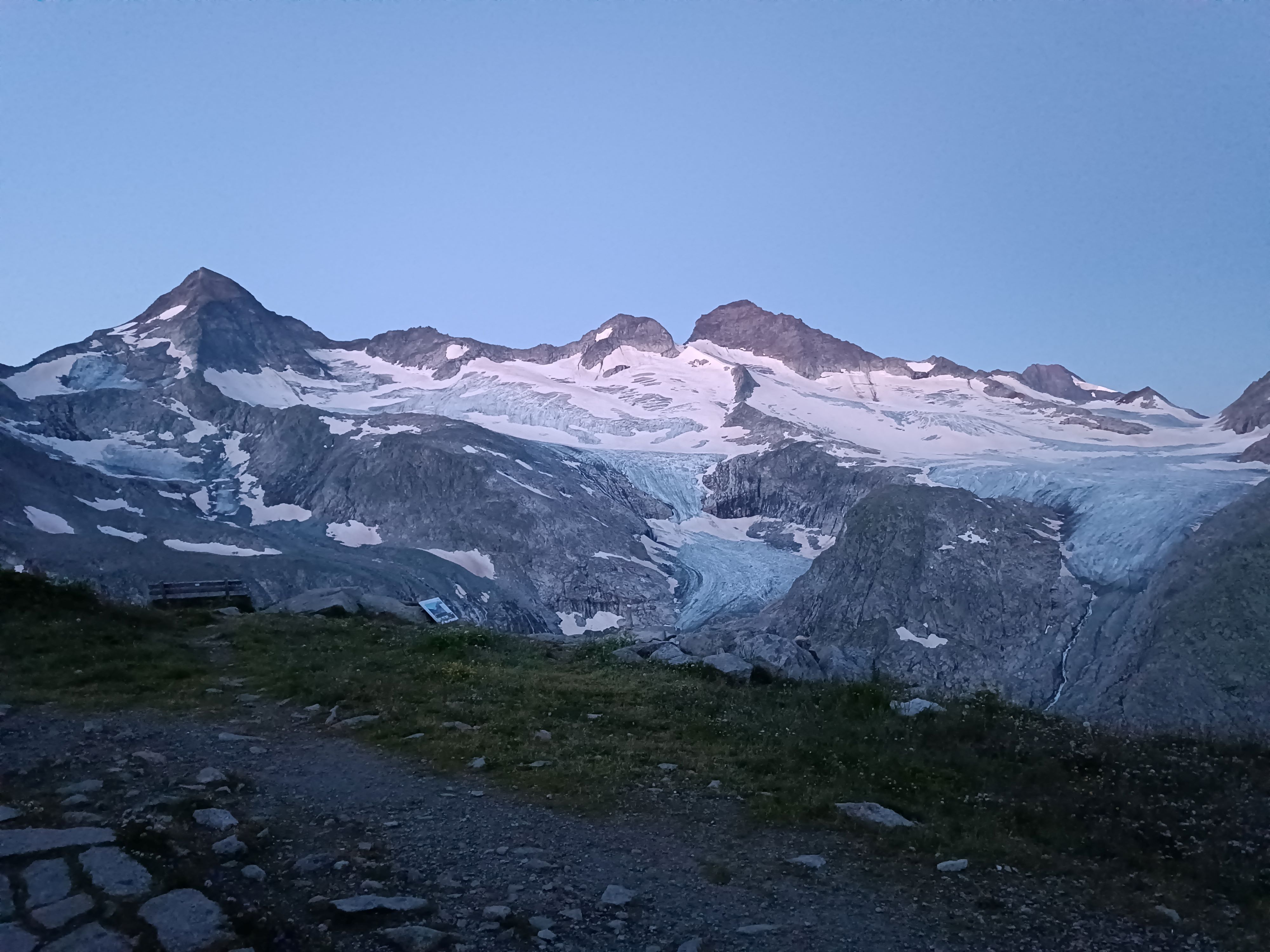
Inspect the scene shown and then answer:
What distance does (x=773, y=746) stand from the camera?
1462cm

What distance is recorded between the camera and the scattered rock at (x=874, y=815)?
1138 centimetres

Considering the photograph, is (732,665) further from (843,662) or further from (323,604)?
(323,604)

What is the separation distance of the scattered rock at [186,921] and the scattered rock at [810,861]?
20.4 ft

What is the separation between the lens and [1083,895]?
970cm

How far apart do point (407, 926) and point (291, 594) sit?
104 metres

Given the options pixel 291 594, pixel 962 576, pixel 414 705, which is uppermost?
pixel 414 705

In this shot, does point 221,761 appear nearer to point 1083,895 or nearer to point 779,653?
point 1083,895

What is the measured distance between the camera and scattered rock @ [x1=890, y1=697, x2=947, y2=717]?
52.5 ft

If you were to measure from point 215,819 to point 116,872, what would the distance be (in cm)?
205

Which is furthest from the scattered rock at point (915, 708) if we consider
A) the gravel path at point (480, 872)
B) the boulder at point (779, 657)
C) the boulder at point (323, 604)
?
the boulder at point (323, 604)

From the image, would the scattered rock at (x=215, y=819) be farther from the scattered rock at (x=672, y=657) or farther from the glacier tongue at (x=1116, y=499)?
the glacier tongue at (x=1116, y=499)

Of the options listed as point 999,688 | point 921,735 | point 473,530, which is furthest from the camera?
point 473,530

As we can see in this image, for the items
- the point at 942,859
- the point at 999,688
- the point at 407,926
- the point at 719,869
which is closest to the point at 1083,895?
the point at 942,859

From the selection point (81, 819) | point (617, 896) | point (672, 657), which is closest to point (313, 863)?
point (81, 819)
